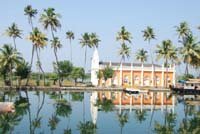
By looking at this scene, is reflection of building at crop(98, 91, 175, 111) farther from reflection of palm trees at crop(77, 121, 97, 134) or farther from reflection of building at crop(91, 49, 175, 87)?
reflection of building at crop(91, 49, 175, 87)

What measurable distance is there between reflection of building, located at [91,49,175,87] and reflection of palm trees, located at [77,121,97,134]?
68463mm

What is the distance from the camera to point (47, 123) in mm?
35500

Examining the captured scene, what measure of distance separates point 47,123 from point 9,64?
47566 millimetres

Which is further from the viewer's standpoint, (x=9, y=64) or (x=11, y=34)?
(x=11, y=34)

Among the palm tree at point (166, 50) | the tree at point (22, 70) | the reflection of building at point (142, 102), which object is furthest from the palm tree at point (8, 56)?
the palm tree at point (166, 50)

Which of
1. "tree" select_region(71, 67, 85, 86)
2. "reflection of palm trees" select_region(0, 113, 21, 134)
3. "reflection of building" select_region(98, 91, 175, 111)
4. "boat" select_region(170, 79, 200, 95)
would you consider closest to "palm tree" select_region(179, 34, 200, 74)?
"boat" select_region(170, 79, 200, 95)

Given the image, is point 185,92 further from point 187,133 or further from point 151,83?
point 187,133

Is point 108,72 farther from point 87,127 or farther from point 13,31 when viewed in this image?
point 87,127

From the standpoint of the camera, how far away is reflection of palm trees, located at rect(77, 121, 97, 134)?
100 ft

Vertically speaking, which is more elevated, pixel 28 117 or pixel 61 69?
pixel 61 69

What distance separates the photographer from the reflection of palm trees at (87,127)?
3052cm

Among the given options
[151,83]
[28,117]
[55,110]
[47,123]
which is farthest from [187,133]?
[151,83]

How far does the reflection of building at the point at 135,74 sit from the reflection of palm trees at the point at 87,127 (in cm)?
6846

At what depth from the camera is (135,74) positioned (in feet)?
355
